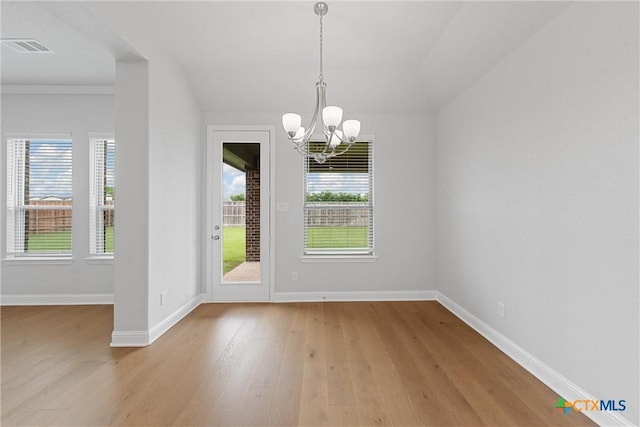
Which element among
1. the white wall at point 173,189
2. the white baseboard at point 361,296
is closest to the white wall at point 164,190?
the white wall at point 173,189

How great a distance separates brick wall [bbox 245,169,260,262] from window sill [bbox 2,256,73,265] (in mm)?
2406

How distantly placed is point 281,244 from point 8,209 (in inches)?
147

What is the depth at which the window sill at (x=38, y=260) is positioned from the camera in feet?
13.6

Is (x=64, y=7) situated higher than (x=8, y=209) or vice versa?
(x=64, y=7)

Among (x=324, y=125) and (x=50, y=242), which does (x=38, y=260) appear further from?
(x=324, y=125)

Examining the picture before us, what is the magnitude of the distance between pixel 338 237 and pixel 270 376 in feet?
7.96

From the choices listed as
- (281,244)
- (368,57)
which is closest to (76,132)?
(281,244)

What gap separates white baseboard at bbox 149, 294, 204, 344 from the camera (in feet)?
9.89

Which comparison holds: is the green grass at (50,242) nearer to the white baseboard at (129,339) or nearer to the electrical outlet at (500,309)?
the white baseboard at (129,339)

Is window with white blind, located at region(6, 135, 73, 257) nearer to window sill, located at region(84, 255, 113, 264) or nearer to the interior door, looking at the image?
window sill, located at region(84, 255, 113, 264)

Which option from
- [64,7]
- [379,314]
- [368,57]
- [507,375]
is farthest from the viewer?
[379,314]

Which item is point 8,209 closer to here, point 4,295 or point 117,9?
point 4,295

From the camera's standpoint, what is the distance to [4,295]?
4.13m

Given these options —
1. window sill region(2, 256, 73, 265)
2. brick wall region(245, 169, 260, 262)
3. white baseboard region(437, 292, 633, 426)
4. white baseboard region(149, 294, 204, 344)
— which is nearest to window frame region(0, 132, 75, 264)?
window sill region(2, 256, 73, 265)
